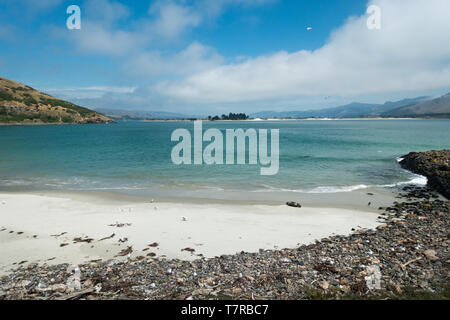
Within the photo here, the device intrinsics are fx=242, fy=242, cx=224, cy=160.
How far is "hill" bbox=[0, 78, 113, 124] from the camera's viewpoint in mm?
154500

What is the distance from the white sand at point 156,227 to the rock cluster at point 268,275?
1069 millimetres

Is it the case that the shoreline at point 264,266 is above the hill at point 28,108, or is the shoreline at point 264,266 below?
below

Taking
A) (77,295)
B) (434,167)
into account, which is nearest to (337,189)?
(434,167)

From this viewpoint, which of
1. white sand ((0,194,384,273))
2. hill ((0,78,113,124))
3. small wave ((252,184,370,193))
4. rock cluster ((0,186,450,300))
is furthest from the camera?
hill ((0,78,113,124))

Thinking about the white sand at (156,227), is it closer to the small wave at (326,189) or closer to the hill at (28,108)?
the small wave at (326,189)

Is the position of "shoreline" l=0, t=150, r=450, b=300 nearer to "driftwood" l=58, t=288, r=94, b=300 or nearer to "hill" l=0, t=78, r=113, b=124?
"driftwood" l=58, t=288, r=94, b=300

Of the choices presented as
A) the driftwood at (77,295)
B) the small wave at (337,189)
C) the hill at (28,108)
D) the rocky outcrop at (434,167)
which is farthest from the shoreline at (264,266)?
the hill at (28,108)

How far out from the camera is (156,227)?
40.5 feet

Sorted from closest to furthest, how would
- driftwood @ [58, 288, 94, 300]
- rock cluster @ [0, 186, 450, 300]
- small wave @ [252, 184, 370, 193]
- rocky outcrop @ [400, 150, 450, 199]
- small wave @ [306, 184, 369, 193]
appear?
driftwood @ [58, 288, 94, 300]
rock cluster @ [0, 186, 450, 300]
rocky outcrop @ [400, 150, 450, 199]
small wave @ [306, 184, 369, 193]
small wave @ [252, 184, 370, 193]

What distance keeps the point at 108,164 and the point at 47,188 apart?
11936 millimetres

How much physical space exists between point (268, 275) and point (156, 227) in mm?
6859

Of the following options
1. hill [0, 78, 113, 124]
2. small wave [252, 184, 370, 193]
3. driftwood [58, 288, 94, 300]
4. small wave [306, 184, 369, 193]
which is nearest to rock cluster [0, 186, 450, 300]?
driftwood [58, 288, 94, 300]

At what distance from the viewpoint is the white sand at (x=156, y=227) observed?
990 centimetres

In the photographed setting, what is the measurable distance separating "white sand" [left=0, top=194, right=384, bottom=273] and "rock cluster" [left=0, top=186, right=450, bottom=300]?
42.1 inches
